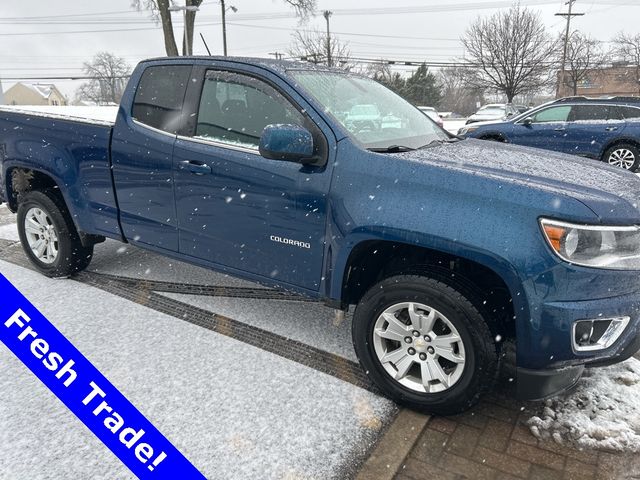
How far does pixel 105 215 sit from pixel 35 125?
3.18 feet

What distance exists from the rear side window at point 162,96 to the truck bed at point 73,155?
32cm

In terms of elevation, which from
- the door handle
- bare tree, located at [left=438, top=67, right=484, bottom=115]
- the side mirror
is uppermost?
bare tree, located at [left=438, top=67, right=484, bottom=115]

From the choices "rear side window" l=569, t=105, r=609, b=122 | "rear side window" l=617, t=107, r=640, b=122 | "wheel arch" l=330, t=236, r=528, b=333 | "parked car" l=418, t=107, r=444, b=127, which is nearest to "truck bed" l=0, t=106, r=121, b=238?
"wheel arch" l=330, t=236, r=528, b=333

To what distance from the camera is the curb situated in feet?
Result: 7.52

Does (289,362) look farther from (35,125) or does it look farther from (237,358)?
(35,125)

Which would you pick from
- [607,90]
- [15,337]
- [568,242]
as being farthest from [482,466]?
[607,90]

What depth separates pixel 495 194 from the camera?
2.36 meters

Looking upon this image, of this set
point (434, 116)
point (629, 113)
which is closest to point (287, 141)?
point (629, 113)

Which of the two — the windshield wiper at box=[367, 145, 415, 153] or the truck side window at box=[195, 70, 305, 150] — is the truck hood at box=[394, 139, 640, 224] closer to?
the windshield wiper at box=[367, 145, 415, 153]

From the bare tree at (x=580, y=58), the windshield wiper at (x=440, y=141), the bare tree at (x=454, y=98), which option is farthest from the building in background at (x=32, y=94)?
the windshield wiper at (x=440, y=141)

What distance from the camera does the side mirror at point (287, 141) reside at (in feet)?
8.88

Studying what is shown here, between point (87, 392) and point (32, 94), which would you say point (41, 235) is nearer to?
point (87, 392)

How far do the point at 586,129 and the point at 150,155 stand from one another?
30.9 feet

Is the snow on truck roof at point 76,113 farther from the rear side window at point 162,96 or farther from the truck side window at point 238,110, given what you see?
the truck side window at point 238,110
